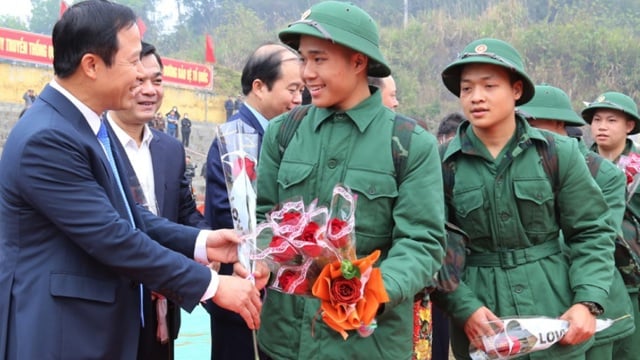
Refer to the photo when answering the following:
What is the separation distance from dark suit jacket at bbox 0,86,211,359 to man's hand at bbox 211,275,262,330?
85 millimetres

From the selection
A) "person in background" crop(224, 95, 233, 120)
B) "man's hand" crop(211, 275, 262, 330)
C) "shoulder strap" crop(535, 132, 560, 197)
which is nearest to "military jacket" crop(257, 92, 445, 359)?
"man's hand" crop(211, 275, 262, 330)

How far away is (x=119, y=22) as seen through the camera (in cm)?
244

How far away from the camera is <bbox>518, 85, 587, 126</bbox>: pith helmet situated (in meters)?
3.98

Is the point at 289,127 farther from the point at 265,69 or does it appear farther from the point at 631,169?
the point at 631,169

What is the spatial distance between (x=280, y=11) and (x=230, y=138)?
2072 inches

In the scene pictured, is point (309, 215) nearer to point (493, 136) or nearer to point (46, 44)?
point (493, 136)

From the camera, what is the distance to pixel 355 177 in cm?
245

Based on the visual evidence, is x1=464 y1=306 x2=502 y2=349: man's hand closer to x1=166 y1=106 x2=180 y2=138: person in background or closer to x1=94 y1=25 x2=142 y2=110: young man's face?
x1=94 y1=25 x2=142 y2=110: young man's face

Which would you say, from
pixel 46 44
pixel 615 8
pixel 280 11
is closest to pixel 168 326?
pixel 46 44

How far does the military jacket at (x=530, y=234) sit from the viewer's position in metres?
2.84

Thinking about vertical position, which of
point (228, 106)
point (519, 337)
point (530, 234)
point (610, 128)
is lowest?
point (519, 337)

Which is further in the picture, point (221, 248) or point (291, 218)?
point (221, 248)

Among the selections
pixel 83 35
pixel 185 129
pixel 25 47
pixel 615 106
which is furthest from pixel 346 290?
pixel 185 129

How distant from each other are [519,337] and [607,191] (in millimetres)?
1089
